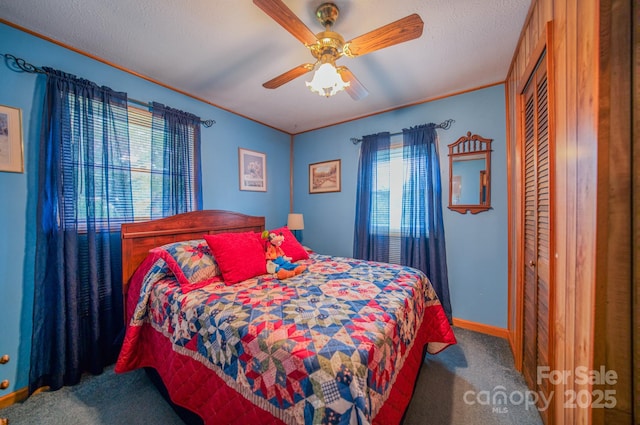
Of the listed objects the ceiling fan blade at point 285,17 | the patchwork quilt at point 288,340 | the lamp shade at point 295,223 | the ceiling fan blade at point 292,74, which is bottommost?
the patchwork quilt at point 288,340

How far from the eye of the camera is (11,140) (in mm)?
1620

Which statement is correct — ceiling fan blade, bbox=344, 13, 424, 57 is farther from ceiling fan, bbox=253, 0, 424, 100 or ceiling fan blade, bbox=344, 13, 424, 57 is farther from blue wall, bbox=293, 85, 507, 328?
blue wall, bbox=293, 85, 507, 328

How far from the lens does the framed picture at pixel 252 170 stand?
3.22 metres

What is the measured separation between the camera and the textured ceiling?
152 centimetres

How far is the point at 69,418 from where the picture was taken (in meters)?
1.49

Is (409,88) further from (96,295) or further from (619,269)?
(96,295)

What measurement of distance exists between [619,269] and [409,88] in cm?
242

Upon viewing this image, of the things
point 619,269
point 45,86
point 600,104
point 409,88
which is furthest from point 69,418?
point 409,88

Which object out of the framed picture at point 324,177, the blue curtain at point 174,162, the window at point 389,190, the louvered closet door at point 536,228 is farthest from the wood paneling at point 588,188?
the blue curtain at point 174,162

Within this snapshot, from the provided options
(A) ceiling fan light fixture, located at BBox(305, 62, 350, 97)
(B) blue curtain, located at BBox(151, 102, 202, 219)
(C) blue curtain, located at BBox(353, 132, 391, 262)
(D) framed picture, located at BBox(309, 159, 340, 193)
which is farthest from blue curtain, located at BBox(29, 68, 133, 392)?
(C) blue curtain, located at BBox(353, 132, 391, 262)

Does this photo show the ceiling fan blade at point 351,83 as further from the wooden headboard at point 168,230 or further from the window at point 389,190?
the wooden headboard at point 168,230

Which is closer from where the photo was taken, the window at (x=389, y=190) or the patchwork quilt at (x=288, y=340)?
the patchwork quilt at (x=288, y=340)

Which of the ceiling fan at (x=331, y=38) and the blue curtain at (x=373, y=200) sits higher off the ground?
the ceiling fan at (x=331, y=38)

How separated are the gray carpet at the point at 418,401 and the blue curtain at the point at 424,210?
34.4 inches
